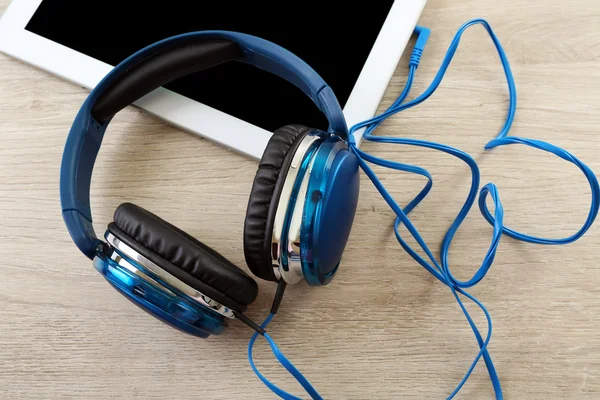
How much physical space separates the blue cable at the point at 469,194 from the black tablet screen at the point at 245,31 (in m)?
0.06

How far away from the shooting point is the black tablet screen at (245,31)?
67 cm

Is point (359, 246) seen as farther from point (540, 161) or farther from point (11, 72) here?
point (11, 72)

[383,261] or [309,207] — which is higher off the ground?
[309,207]

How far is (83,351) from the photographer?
65 centimetres

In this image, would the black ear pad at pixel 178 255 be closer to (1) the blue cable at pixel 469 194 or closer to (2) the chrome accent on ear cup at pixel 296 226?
(2) the chrome accent on ear cup at pixel 296 226

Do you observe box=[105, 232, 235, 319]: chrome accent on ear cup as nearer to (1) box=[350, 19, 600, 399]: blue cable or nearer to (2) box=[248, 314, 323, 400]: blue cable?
(2) box=[248, 314, 323, 400]: blue cable

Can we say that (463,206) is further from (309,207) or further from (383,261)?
(309,207)

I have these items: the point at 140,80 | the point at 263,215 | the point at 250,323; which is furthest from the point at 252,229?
the point at 140,80

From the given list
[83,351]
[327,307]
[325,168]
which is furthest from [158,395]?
[325,168]

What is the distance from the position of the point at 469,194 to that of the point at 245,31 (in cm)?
35

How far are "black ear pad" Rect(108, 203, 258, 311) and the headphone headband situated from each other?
61mm

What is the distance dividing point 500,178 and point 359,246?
7.4 inches

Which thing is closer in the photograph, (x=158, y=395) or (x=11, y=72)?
(x=158, y=395)

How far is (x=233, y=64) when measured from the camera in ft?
2.28
